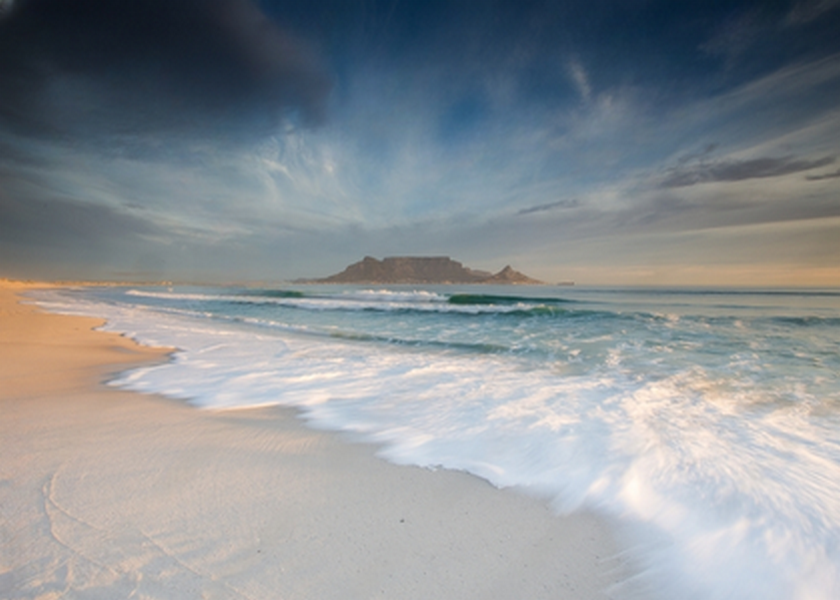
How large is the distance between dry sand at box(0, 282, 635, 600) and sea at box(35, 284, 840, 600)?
1.14ft

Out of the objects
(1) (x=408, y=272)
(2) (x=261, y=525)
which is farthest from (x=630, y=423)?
(1) (x=408, y=272)

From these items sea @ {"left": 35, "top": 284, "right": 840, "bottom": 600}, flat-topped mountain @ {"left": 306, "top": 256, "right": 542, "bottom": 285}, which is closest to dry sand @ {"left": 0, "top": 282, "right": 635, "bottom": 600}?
sea @ {"left": 35, "top": 284, "right": 840, "bottom": 600}

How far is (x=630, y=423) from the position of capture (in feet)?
11.8

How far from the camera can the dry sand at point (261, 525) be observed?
156 centimetres

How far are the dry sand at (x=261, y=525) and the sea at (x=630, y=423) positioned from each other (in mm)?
347

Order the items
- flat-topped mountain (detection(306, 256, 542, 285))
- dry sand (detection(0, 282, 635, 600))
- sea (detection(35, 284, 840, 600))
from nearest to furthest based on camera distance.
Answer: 1. dry sand (detection(0, 282, 635, 600))
2. sea (detection(35, 284, 840, 600))
3. flat-topped mountain (detection(306, 256, 542, 285))

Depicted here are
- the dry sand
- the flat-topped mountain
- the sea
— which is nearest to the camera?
the dry sand

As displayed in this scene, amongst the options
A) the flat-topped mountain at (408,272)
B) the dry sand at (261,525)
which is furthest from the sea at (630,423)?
the flat-topped mountain at (408,272)

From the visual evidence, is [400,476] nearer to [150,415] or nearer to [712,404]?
[150,415]

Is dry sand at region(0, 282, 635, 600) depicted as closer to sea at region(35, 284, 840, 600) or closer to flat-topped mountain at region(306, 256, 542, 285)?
sea at region(35, 284, 840, 600)

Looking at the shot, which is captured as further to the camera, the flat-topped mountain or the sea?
the flat-topped mountain

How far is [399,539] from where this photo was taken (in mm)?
1886

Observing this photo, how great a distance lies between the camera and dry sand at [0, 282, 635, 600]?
→ 1564 millimetres

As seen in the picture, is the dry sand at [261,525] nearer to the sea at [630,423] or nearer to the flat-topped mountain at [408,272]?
the sea at [630,423]
